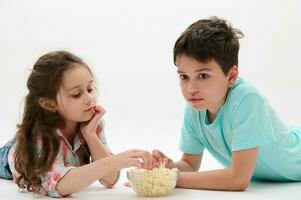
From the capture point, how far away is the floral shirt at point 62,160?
1812 mm

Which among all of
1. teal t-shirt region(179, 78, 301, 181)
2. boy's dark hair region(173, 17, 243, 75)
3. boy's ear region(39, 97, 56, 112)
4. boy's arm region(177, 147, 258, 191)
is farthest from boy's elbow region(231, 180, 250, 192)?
boy's ear region(39, 97, 56, 112)

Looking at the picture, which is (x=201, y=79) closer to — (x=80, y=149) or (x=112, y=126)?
(x=80, y=149)

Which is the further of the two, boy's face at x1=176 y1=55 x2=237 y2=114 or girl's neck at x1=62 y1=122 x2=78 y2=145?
girl's neck at x1=62 y1=122 x2=78 y2=145

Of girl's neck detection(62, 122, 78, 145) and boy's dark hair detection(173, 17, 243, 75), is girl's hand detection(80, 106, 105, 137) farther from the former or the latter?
boy's dark hair detection(173, 17, 243, 75)

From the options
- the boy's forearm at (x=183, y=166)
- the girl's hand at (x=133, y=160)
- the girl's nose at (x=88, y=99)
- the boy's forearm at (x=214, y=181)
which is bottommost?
the boy's forearm at (x=183, y=166)

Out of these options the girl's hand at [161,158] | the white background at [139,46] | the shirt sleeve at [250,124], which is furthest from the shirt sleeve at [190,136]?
the white background at [139,46]

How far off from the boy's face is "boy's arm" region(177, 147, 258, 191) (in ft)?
0.63

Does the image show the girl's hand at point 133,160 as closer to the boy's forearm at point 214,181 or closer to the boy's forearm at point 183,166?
the boy's forearm at point 214,181

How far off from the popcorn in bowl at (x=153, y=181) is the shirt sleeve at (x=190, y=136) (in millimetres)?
309

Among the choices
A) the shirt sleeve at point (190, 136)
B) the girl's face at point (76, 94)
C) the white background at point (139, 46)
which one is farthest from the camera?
the white background at point (139, 46)

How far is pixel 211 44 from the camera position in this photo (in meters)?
1.82

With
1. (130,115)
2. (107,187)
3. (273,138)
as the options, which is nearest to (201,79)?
(273,138)

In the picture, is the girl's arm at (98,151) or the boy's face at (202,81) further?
the girl's arm at (98,151)

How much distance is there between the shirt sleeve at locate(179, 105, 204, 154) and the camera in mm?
2048
